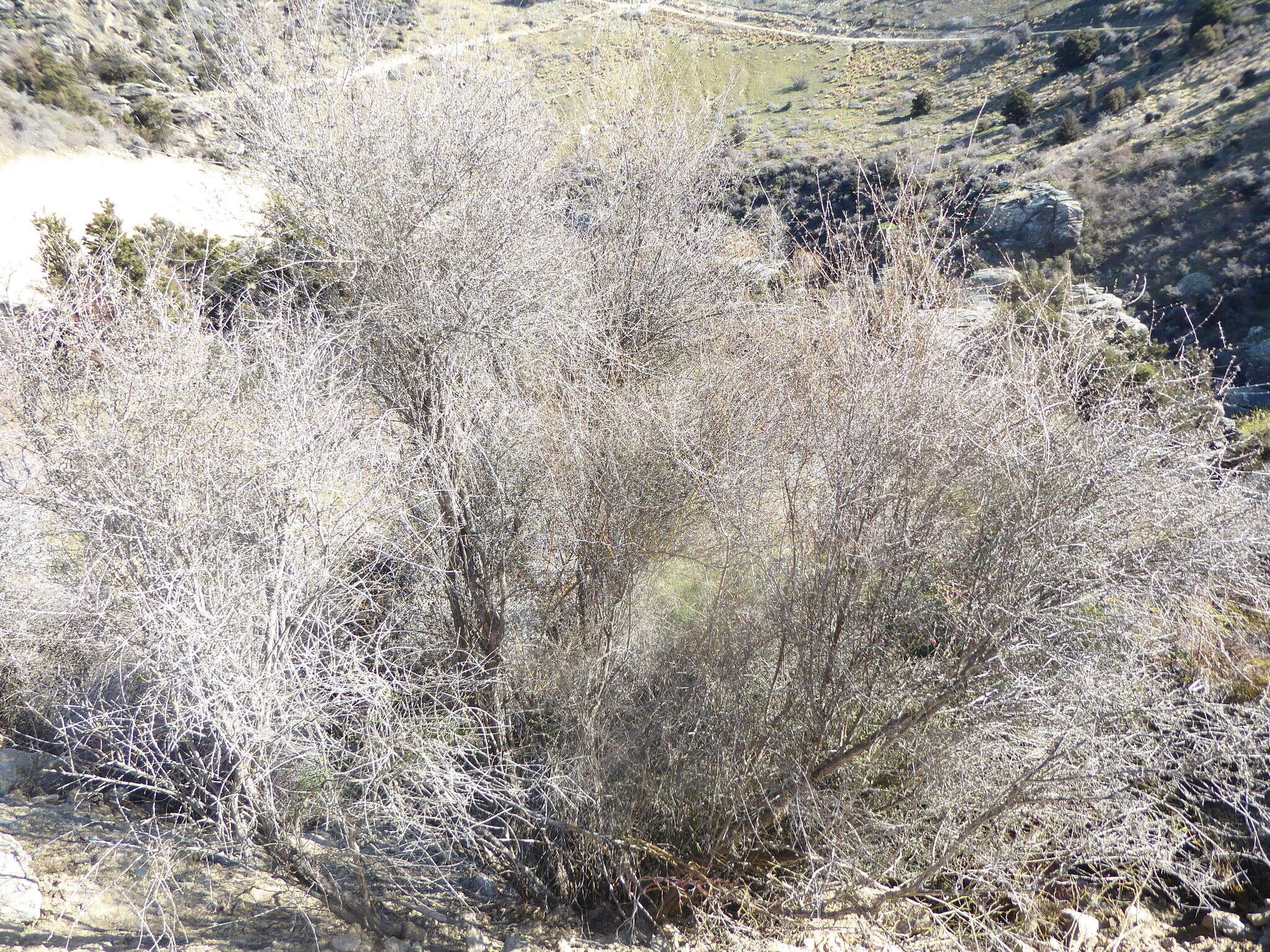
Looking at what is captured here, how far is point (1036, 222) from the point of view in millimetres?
17750

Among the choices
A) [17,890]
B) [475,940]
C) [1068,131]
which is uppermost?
[1068,131]

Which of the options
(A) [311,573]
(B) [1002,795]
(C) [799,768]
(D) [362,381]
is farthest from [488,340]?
(B) [1002,795]

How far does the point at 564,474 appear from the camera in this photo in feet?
15.4

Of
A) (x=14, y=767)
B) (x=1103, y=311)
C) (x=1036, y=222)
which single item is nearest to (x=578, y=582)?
(x=14, y=767)

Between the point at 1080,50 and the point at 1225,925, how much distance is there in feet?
94.1

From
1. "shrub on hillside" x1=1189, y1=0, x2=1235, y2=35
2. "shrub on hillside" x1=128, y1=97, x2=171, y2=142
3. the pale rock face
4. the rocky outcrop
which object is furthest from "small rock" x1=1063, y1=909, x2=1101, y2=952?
"shrub on hillside" x1=1189, y1=0, x2=1235, y2=35

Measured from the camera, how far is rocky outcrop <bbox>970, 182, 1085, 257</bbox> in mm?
17391

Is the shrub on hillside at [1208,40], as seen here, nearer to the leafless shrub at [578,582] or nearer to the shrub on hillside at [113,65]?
the leafless shrub at [578,582]

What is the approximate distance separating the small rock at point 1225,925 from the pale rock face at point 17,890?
19.9 feet

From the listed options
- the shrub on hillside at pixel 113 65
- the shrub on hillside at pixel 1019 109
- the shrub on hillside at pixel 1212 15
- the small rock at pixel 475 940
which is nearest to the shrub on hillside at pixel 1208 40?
the shrub on hillside at pixel 1212 15

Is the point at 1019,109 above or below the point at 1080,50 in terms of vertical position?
below

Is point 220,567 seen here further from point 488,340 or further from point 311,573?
point 488,340

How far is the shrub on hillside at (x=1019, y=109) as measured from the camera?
2269cm

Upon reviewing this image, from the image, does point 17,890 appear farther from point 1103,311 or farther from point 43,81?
point 43,81
